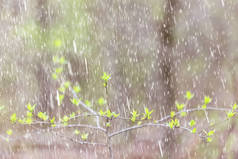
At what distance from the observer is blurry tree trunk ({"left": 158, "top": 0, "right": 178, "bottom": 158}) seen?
3.31 metres

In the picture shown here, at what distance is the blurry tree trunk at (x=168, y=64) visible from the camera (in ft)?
10.9

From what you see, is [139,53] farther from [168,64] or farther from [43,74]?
[43,74]

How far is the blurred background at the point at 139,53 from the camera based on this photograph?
330 centimetres

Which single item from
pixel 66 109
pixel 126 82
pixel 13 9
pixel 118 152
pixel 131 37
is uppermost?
pixel 13 9

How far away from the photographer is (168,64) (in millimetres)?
3379

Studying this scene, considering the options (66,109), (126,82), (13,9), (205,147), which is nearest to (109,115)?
(126,82)

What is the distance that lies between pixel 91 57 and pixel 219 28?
1.71m

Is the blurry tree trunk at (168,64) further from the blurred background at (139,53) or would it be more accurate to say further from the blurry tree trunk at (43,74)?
the blurry tree trunk at (43,74)

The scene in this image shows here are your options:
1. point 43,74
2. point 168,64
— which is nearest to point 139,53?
point 168,64

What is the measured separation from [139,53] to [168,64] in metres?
0.41

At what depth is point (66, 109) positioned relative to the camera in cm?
355

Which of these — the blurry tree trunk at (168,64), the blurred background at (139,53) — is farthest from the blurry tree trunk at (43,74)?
the blurry tree trunk at (168,64)

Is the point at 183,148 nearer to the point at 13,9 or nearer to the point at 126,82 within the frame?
the point at 126,82

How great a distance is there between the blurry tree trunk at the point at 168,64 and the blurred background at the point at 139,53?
1cm
